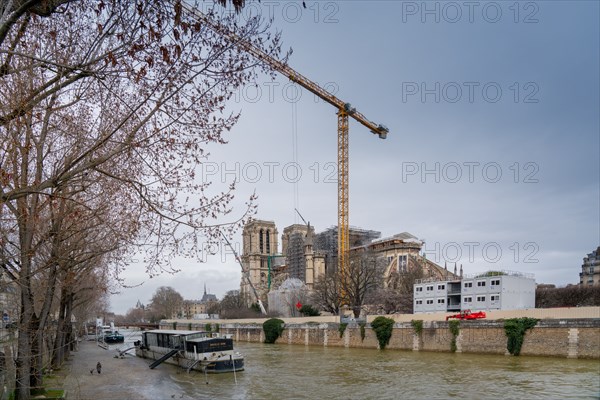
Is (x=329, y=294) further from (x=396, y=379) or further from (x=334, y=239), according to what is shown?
(x=396, y=379)

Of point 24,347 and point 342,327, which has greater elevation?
point 24,347

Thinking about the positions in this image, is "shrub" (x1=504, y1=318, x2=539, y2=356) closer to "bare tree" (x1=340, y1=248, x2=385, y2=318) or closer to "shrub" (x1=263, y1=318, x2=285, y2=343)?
"bare tree" (x1=340, y1=248, x2=385, y2=318)

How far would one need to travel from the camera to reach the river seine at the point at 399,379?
80.6 feet

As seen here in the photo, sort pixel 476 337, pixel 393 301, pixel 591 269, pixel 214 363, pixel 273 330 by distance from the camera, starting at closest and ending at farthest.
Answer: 1. pixel 214 363
2. pixel 476 337
3. pixel 273 330
4. pixel 393 301
5. pixel 591 269

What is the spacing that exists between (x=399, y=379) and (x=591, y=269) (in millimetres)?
102996

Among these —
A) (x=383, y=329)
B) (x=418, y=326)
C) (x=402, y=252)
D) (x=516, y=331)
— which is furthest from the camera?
(x=402, y=252)

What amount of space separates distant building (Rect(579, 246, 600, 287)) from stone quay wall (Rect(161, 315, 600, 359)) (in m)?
77.9

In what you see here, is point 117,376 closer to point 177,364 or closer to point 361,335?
point 177,364

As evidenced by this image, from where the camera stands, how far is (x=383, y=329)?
48.9 metres

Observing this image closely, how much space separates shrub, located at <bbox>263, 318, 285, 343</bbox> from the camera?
65.9 meters

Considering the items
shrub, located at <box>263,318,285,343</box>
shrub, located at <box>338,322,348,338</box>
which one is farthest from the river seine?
shrub, located at <box>263,318,285,343</box>

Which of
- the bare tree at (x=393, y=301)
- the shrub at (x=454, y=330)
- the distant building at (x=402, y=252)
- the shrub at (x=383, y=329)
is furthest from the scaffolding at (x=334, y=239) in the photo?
the shrub at (x=454, y=330)

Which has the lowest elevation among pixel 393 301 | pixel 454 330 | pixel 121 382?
pixel 393 301

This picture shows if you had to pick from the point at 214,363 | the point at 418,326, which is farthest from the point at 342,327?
the point at 214,363
